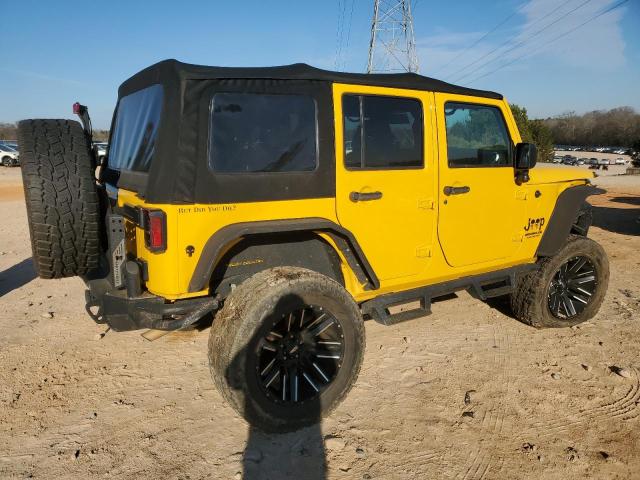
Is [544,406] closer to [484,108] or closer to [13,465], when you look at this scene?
[484,108]

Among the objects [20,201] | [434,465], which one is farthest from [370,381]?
[20,201]

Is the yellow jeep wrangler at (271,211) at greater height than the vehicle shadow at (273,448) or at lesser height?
greater

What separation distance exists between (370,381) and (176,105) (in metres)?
2.41

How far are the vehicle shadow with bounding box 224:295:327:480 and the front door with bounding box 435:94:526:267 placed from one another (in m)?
1.56

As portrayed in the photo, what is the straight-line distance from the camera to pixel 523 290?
14.9 ft

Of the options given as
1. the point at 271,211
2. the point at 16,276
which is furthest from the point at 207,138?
the point at 16,276

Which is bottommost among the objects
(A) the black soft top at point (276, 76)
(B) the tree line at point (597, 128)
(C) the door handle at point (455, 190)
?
(C) the door handle at point (455, 190)

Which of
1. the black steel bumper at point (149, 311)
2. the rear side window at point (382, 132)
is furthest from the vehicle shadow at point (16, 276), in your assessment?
the rear side window at point (382, 132)

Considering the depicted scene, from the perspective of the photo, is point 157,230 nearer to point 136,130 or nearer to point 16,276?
point 136,130

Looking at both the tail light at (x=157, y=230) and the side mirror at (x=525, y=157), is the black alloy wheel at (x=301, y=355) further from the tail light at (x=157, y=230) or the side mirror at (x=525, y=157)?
the side mirror at (x=525, y=157)

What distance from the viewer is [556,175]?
434 centimetres

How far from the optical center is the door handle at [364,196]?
318cm

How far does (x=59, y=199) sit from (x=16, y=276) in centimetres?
419

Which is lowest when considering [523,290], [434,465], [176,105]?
[434,465]
